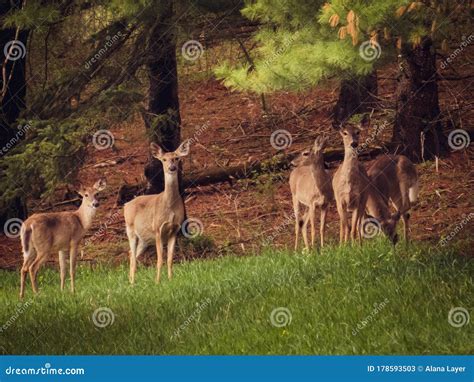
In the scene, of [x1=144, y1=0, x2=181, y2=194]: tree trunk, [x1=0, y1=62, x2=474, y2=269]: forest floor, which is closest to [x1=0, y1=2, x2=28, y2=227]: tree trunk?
[x1=0, y1=62, x2=474, y2=269]: forest floor

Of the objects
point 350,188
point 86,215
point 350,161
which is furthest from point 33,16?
point 350,188

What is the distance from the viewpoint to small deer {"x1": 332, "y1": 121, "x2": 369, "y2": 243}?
1351 cm

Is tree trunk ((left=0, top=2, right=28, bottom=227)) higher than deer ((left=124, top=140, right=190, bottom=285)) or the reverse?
higher

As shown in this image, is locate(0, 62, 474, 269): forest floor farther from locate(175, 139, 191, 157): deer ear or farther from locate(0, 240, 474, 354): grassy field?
locate(0, 240, 474, 354): grassy field

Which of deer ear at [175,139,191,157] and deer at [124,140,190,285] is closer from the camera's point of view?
deer ear at [175,139,191,157]

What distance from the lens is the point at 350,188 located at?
44.5ft

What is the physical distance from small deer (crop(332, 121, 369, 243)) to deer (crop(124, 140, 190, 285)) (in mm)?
1891

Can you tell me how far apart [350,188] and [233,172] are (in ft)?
13.7

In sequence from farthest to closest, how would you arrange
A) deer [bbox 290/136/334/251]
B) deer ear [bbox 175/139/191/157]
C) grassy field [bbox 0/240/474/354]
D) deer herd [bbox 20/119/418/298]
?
deer [bbox 290/136/334/251] → deer herd [bbox 20/119/418/298] → deer ear [bbox 175/139/191/157] → grassy field [bbox 0/240/474/354]

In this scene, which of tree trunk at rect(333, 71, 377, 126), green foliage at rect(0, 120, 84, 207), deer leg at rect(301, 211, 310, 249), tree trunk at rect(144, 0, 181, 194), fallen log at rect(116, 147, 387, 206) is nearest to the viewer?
deer leg at rect(301, 211, 310, 249)

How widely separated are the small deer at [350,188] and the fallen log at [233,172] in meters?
3.16

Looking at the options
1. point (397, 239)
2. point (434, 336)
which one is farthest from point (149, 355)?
point (397, 239)

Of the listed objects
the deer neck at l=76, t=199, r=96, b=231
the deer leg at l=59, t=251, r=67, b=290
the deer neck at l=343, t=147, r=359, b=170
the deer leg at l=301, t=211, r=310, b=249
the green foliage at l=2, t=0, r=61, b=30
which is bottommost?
the deer leg at l=59, t=251, r=67, b=290

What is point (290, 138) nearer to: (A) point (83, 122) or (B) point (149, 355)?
(A) point (83, 122)
